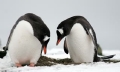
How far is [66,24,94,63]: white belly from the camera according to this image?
5691 millimetres

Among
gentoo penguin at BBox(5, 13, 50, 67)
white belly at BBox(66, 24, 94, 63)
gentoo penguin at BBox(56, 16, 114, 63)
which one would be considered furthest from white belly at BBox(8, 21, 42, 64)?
white belly at BBox(66, 24, 94, 63)

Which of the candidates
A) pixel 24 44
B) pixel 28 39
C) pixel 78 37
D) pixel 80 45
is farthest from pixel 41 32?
pixel 80 45

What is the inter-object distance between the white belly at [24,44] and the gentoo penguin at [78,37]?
2.49ft

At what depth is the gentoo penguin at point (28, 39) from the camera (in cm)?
498

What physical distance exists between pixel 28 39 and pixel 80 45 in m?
1.33

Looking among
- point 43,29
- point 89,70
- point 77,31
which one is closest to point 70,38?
point 77,31

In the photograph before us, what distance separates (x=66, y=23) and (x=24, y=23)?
1083mm

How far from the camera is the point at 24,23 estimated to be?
5.07 m

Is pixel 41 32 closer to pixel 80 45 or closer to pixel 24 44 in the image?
pixel 24 44

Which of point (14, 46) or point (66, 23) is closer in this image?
point (14, 46)

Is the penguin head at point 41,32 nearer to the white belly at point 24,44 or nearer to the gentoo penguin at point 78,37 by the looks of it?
the white belly at point 24,44

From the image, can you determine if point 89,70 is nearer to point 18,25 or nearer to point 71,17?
point 18,25

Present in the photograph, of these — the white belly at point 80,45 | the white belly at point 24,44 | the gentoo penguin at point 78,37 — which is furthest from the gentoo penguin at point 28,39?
the white belly at point 80,45

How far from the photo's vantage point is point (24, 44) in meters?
5.04
